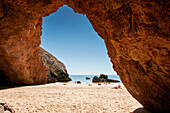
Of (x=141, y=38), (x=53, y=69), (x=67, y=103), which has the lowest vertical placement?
(x=67, y=103)

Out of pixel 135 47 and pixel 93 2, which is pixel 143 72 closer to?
pixel 135 47

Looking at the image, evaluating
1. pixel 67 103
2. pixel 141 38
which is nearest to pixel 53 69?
pixel 67 103

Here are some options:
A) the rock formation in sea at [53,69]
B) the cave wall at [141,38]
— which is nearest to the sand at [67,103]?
the cave wall at [141,38]

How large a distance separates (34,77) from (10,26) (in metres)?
8.10

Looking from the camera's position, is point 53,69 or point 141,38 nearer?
point 141,38

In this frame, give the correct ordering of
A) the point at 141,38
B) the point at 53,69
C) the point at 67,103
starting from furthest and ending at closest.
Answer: the point at 53,69 → the point at 67,103 → the point at 141,38

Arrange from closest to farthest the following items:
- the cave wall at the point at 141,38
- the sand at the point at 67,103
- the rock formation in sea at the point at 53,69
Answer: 1. the cave wall at the point at 141,38
2. the sand at the point at 67,103
3. the rock formation in sea at the point at 53,69

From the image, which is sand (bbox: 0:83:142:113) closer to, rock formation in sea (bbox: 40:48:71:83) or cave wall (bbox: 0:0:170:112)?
cave wall (bbox: 0:0:170:112)

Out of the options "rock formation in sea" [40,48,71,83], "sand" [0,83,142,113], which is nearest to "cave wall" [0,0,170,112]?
"sand" [0,83,142,113]

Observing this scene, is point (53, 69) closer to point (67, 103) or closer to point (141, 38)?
point (67, 103)

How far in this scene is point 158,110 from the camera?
149 inches

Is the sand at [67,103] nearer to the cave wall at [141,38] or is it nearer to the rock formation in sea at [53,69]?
the cave wall at [141,38]

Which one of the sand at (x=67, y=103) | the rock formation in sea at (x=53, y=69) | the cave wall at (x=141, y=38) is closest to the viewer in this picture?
the cave wall at (x=141, y=38)

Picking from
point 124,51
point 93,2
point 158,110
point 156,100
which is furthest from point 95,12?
point 158,110
